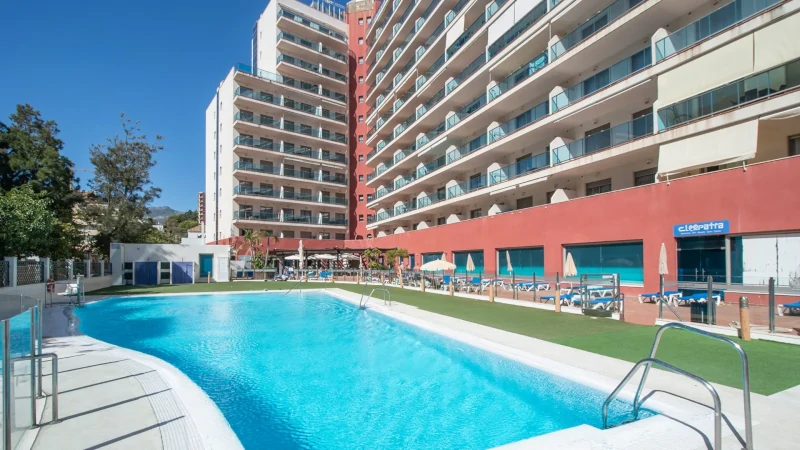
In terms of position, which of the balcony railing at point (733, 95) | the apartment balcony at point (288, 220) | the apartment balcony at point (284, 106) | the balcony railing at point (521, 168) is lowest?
the apartment balcony at point (288, 220)

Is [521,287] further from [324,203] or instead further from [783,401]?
[324,203]

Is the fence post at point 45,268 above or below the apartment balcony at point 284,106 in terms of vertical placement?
below

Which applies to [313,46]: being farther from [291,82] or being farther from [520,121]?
[520,121]

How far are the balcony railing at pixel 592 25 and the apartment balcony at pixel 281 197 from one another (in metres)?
34.5

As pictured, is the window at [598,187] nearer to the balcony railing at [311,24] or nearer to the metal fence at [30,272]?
the metal fence at [30,272]

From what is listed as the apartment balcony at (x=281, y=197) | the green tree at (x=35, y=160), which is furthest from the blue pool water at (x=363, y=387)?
the apartment balcony at (x=281, y=197)

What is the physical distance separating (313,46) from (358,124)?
11664 mm

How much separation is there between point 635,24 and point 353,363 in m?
20.0

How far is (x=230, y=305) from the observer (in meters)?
20.0

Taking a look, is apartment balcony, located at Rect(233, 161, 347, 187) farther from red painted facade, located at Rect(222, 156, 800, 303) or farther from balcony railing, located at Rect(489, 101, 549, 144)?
red painted facade, located at Rect(222, 156, 800, 303)

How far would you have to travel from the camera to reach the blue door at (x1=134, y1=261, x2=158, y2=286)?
31.6 metres

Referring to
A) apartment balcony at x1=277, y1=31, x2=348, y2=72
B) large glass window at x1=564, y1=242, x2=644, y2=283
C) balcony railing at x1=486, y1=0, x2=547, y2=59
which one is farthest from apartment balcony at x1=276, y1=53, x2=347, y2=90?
large glass window at x1=564, y1=242, x2=644, y2=283

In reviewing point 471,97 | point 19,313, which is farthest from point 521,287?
point 471,97

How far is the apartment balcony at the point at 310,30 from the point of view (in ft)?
166
